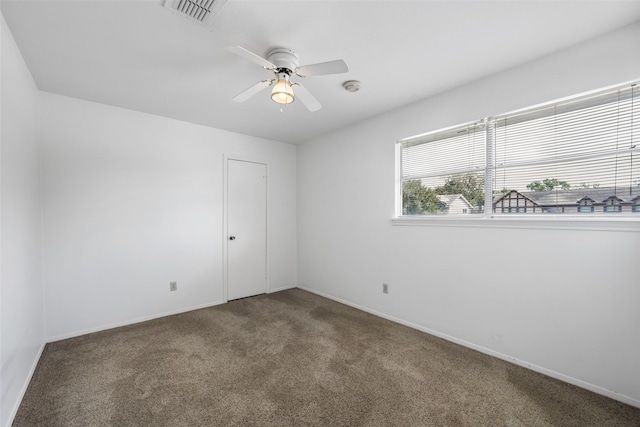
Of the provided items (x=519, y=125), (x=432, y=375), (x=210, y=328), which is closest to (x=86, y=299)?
(x=210, y=328)

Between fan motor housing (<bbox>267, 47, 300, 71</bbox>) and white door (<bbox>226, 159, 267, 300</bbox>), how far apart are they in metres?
2.22

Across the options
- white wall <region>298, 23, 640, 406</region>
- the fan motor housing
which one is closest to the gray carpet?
white wall <region>298, 23, 640, 406</region>

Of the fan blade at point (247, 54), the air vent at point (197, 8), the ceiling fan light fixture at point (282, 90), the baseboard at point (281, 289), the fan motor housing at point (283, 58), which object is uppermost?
the air vent at point (197, 8)

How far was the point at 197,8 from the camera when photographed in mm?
1601

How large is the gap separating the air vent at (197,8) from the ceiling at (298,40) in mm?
53

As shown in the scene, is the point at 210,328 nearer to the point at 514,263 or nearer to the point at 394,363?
the point at 394,363

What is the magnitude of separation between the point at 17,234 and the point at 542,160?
4.10 metres

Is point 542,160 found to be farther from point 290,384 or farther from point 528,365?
point 290,384

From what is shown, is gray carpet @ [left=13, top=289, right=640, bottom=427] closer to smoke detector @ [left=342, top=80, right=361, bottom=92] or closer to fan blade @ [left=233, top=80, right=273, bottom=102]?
fan blade @ [left=233, top=80, right=273, bottom=102]

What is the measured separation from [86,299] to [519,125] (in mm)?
4632

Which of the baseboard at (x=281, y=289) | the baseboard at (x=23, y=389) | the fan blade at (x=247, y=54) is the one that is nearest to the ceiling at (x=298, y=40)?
the fan blade at (x=247, y=54)

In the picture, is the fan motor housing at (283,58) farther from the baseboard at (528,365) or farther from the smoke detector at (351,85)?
the baseboard at (528,365)

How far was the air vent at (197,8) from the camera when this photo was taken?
1547 millimetres

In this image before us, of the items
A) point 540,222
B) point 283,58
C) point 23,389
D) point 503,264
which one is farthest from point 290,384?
point 283,58
